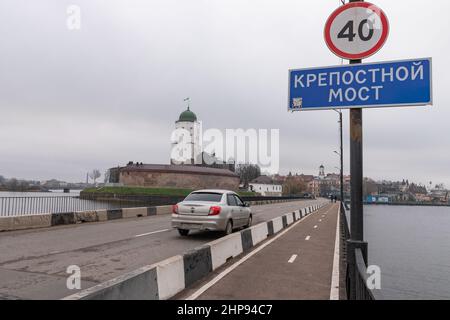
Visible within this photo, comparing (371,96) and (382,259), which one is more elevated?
(371,96)

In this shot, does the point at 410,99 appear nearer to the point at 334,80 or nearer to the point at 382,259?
the point at 334,80

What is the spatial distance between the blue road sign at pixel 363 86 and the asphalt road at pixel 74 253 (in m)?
4.88

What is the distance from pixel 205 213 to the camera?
12.3 metres

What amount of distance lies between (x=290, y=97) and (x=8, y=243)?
9.50 m

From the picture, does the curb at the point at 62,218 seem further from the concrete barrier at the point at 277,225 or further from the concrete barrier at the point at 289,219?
the concrete barrier at the point at 289,219

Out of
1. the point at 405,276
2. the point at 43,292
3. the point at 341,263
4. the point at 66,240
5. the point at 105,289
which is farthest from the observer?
the point at 405,276

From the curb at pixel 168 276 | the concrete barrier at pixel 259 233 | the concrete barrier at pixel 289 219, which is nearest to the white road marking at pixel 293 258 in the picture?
the curb at pixel 168 276

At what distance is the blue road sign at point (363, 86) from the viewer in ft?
14.3

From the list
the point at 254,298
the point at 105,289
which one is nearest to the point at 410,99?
the point at 254,298

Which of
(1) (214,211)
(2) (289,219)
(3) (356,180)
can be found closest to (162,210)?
(2) (289,219)

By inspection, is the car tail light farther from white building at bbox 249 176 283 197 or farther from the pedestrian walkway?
white building at bbox 249 176 283 197

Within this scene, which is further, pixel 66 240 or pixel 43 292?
pixel 66 240

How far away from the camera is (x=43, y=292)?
5852 millimetres

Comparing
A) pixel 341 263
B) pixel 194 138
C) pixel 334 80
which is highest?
pixel 194 138
